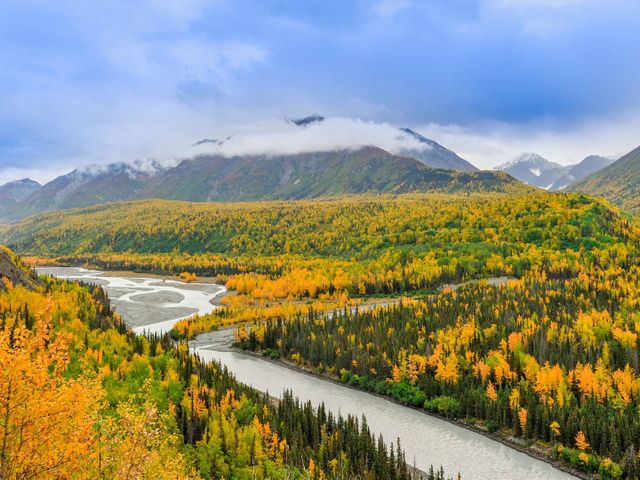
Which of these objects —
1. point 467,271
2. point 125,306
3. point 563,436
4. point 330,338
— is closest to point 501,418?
point 563,436

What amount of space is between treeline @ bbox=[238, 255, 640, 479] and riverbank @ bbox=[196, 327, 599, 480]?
1.05m

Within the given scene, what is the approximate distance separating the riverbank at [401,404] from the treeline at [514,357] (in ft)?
3.44

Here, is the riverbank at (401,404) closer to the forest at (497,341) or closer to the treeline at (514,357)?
the forest at (497,341)

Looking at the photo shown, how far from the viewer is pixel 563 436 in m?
61.5

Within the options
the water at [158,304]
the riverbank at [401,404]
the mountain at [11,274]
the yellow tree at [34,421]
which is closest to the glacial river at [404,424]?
the riverbank at [401,404]

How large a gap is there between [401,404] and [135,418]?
5989 cm

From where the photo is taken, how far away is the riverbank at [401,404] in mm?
59013

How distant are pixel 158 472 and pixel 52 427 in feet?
30.8

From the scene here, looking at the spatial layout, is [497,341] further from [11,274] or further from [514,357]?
[11,274]

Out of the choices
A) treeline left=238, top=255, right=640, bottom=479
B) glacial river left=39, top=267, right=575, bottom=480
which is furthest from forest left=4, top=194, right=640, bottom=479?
glacial river left=39, top=267, right=575, bottom=480

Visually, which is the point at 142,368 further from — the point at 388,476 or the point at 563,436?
the point at 563,436

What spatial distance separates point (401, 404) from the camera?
80000 millimetres

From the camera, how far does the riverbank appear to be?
194ft

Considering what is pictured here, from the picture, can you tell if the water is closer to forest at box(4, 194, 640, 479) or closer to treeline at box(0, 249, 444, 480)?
forest at box(4, 194, 640, 479)
